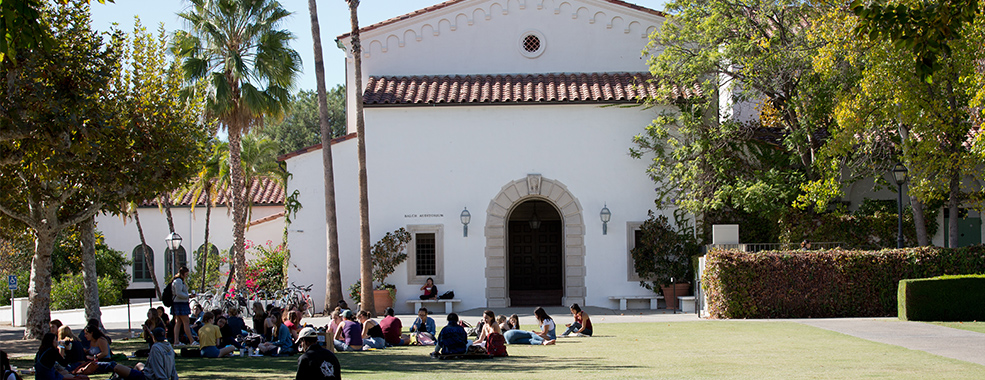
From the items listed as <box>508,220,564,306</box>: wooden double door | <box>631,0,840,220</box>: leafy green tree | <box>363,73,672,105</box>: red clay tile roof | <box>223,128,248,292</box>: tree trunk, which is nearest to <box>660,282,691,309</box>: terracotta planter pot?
<box>631,0,840,220</box>: leafy green tree

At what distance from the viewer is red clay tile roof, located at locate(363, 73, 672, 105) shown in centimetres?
2520

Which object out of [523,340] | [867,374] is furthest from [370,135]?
[867,374]

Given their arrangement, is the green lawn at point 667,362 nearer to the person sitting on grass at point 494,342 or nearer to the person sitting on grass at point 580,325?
the person sitting on grass at point 494,342

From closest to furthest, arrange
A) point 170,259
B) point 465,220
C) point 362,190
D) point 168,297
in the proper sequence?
point 168,297 → point 362,190 → point 465,220 → point 170,259

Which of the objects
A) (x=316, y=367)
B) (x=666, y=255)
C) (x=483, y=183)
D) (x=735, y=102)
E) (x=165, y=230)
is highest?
(x=735, y=102)

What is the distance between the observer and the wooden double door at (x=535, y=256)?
94.3ft

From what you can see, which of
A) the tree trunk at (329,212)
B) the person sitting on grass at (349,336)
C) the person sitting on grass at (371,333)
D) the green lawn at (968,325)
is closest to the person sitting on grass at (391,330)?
the person sitting on grass at (371,333)

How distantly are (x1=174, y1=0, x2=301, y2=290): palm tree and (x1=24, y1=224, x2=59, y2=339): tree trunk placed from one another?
8349 millimetres

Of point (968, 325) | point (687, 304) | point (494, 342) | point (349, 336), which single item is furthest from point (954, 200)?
point (349, 336)

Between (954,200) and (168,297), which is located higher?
(954,200)

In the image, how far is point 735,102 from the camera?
23.6 metres

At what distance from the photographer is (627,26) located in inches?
1069

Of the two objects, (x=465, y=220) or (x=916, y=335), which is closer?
(x=916, y=335)

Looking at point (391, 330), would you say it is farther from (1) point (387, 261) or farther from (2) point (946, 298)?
(2) point (946, 298)
